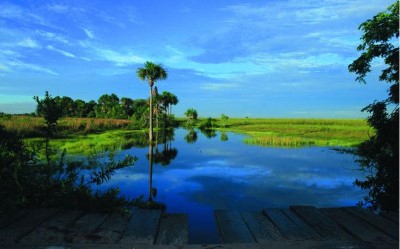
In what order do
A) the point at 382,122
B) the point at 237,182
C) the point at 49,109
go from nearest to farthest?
the point at 49,109
the point at 382,122
the point at 237,182

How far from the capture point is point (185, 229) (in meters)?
3.96

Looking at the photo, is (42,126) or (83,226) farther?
(42,126)

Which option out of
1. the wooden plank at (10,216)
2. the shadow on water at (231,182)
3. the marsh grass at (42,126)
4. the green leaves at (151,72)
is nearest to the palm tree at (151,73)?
the green leaves at (151,72)

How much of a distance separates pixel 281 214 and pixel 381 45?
836 centimetres

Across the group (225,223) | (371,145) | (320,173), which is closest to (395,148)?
(371,145)

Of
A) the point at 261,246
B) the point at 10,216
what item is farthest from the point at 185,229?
the point at 10,216

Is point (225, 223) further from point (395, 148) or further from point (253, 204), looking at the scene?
point (253, 204)

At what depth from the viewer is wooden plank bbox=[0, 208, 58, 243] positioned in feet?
11.6

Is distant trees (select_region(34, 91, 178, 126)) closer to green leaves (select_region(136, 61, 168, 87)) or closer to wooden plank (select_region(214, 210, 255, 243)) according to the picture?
green leaves (select_region(136, 61, 168, 87))

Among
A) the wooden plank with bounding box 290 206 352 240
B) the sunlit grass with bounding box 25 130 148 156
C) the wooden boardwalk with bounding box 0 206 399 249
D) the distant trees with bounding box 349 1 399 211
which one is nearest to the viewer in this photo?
the wooden boardwalk with bounding box 0 206 399 249

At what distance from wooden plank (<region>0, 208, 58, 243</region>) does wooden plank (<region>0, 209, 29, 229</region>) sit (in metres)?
0.06

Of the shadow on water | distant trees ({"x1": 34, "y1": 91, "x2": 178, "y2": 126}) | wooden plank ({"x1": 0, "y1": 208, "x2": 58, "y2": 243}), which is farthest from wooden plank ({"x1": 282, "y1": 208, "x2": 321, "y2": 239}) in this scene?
distant trees ({"x1": 34, "y1": 91, "x2": 178, "y2": 126})

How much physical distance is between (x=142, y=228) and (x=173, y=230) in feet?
1.16

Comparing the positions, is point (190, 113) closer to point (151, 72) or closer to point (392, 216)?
point (151, 72)
